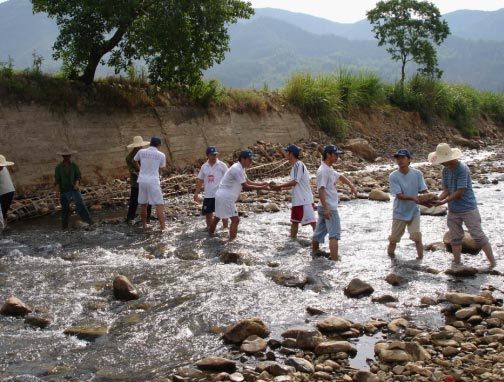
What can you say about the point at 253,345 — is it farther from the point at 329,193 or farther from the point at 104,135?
the point at 104,135

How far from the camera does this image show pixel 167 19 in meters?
14.2

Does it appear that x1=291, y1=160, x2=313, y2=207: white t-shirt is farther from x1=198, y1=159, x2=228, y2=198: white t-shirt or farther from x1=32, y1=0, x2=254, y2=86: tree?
x1=32, y1=0, x2=254, y2=86: tree

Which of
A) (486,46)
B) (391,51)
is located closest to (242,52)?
(486,46)

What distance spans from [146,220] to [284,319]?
5.98m

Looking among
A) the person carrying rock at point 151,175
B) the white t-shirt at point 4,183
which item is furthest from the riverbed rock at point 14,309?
the white t-shirt at point 4,183

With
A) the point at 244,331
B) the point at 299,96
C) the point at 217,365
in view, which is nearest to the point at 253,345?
the point at 244,331

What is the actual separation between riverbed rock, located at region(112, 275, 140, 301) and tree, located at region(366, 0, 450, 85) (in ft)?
70.5

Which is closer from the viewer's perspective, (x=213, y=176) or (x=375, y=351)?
(x=375, y=351)

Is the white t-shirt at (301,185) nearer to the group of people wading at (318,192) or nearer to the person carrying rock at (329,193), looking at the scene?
the group of people wading at (318,192)

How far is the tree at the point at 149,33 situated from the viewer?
46.5 ft

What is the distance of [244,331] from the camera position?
5.39 metres

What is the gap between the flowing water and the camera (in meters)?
5.19

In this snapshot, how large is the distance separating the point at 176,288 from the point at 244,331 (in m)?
1.96

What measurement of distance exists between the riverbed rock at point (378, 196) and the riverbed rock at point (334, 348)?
29.5 feet
